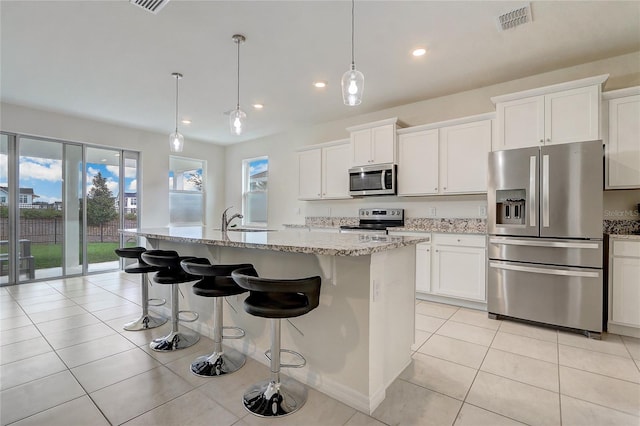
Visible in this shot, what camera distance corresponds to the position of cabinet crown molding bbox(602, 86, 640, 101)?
2.74 m

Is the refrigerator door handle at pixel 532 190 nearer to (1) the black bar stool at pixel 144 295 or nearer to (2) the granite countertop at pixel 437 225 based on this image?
(2) the granite countertop at pixel 437 225

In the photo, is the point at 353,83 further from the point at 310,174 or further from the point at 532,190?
the point at 310,174

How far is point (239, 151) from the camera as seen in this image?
6.91 metres

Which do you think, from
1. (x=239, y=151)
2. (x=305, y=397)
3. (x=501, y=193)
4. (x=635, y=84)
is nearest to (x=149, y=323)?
(x=305, y=397)

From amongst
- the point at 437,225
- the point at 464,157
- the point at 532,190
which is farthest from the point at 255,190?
the point at 532,190

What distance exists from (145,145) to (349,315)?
5.72m

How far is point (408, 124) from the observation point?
4383 mm

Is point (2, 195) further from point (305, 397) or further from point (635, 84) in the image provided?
point (635, 84)

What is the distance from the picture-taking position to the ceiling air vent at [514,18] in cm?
233

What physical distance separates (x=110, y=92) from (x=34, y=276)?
3.24 meters

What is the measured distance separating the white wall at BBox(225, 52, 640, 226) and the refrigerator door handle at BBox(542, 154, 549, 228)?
2.57 ft

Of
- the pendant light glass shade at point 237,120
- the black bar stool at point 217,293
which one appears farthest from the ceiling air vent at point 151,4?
the black bar stool at point 217,293

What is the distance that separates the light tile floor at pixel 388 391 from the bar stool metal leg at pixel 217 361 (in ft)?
0.20

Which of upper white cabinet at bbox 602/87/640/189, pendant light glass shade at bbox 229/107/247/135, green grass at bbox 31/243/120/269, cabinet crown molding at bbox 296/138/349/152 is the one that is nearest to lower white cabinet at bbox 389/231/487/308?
upper white cabinet at bbox 602/87/640/189
